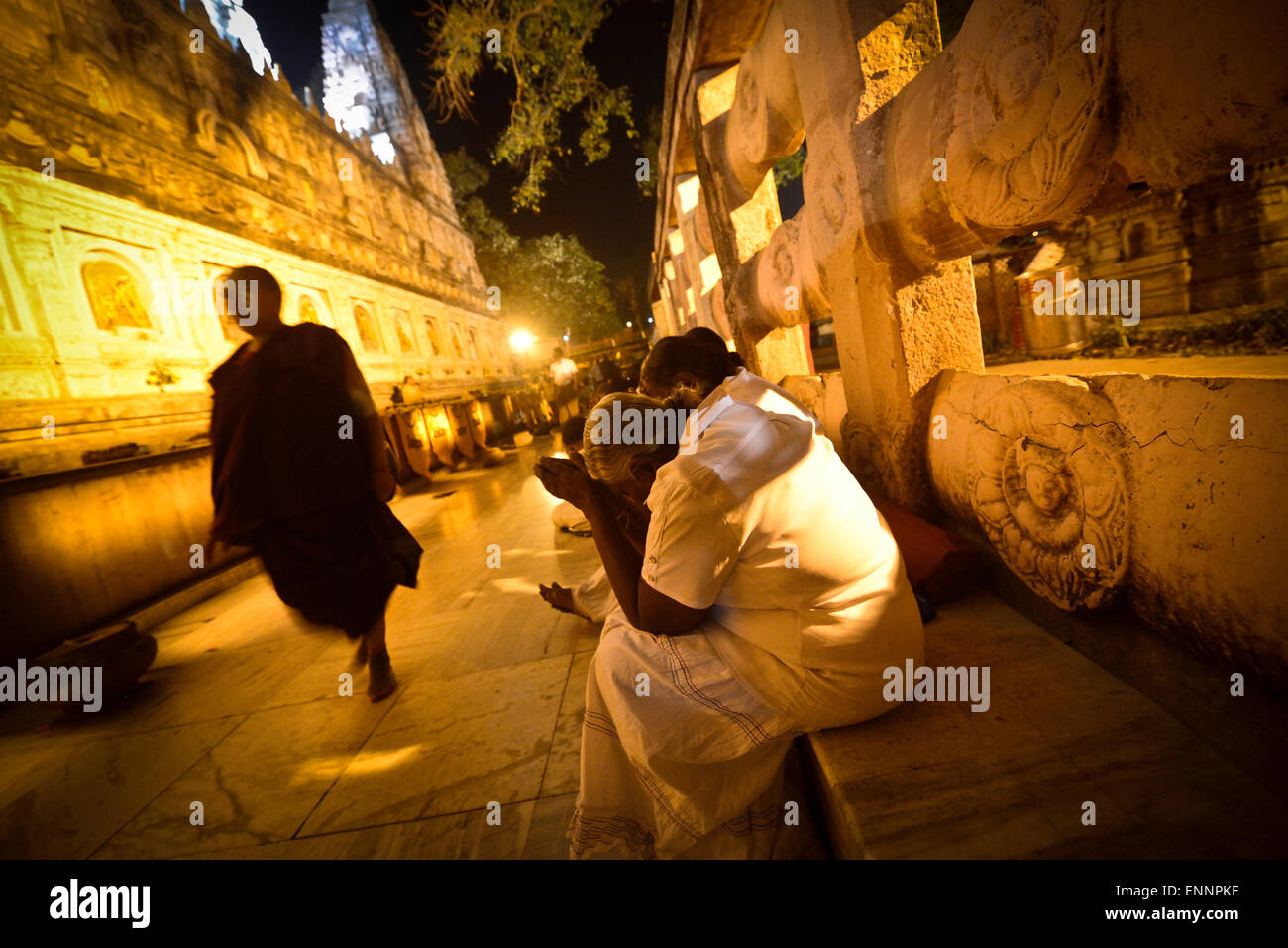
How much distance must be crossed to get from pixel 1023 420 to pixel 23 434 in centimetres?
772

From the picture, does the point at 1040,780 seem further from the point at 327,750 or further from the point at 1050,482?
the point at 327,750

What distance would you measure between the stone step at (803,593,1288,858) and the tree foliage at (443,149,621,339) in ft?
92.3

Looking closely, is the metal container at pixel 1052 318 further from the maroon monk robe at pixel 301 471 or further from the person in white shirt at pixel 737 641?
the maroon monk robe at pixel 301 471

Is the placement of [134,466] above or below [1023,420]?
above

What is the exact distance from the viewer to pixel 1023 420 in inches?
57.1

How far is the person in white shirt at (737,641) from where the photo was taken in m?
1.20

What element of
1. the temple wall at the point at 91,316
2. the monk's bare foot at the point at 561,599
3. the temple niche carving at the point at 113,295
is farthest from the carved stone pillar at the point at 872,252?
the temple niche carving at the point at 113,295

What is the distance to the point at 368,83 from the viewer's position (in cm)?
2220

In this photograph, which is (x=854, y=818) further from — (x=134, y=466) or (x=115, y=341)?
(x=115, y=341)

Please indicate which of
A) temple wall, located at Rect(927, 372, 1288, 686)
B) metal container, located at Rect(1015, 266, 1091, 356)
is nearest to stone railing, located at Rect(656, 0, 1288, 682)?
temple wall, located at Rect(927, 372, 1288, 686)

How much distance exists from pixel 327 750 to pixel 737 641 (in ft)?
6.29

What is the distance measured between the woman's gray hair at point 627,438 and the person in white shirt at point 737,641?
8.4 inches

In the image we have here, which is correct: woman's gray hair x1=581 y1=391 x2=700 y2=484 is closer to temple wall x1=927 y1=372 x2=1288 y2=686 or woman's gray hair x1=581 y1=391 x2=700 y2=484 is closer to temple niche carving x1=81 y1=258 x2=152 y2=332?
temple wall x1=927 y1=372 x2=1288 y2=686
